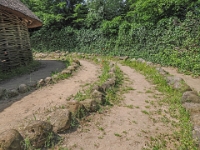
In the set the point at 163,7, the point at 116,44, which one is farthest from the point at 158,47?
the point at 116,44

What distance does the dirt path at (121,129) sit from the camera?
9.96ft

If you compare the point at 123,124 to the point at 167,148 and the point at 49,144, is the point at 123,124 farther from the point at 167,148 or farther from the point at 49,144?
the point at 49,144

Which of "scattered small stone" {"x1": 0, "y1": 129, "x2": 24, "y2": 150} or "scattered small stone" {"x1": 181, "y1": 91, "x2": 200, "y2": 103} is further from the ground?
"scattered small stone" {"x1": 0, "y1": 129, "x2": 24, "y2": 150}

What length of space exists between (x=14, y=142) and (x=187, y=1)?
1205cm

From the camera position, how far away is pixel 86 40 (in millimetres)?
17188

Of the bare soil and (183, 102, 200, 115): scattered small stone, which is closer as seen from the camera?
the bare soil

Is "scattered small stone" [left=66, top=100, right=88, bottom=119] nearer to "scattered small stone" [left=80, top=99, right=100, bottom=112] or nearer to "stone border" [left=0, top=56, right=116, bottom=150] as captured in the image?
"stone border" [left=0, top=56, right=116, bottom=150]

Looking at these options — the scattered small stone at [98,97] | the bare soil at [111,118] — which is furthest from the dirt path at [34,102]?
the scattered small stone at [98,97]

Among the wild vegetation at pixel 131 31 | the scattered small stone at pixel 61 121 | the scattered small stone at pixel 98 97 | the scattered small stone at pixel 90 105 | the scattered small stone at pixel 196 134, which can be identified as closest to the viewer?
the scattered small stone at pixel 196 134

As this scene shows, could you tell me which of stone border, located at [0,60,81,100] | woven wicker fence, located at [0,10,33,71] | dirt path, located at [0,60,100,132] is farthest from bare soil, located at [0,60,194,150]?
woven wicker fence, located at [0,10,33,71]

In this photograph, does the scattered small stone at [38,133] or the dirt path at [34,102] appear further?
the dirt path at [34,102]

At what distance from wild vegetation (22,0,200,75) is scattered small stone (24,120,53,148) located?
7.02m

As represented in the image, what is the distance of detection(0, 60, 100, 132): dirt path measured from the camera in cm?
A: 398

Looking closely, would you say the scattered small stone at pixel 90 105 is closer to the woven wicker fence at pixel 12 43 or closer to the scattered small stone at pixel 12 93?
the scattered small stone at pixel 12 93
